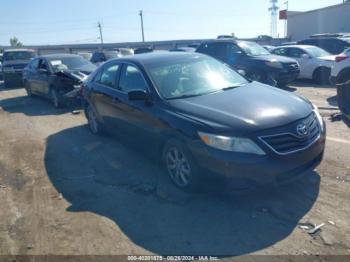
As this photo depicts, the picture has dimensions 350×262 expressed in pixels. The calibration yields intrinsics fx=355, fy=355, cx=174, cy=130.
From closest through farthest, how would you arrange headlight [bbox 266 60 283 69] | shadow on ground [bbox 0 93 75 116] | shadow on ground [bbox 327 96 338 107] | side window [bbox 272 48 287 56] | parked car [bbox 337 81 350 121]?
1. parked car [bbox 337 81 350 121]
2. shadow on ground [bbox 327 96 338 107]
3. shadow on ground [bbox 0 93 75 116]
4. headlight [bbox 266 60 283 69]
5. side window [bbox 272 48 287 56]

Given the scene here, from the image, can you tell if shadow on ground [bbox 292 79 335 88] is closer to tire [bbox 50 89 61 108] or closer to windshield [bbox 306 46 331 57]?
windshield [bbox 306 46 331 57]

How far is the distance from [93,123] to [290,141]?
15.5 ft

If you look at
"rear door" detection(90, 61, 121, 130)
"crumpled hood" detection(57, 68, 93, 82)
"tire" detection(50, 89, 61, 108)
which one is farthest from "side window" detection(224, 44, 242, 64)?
"rear door" detection(90, 61, 121, 130)

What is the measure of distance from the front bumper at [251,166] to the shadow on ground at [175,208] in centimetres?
28

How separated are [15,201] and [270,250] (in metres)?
3.33

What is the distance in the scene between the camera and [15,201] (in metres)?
4.71

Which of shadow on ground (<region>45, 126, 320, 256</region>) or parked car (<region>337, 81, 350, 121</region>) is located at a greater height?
parked car (<region>337, 81, 350, 121</region>)

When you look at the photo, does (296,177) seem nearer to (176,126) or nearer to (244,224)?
(244,224)

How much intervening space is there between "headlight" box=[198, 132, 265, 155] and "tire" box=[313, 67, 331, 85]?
10.7 m

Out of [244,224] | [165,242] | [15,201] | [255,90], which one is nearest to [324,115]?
[255,90]

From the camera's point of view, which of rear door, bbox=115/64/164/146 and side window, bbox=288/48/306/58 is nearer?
rear door, bbox=115/64/164/146

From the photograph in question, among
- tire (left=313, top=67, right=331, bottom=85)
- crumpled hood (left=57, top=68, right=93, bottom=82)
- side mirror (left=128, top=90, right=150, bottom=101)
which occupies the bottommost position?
tire (left=313, top=67, right=331, bottom=85)

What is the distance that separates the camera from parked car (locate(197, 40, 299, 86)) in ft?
39.4

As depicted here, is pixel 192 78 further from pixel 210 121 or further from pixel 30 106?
pixel 30 106
